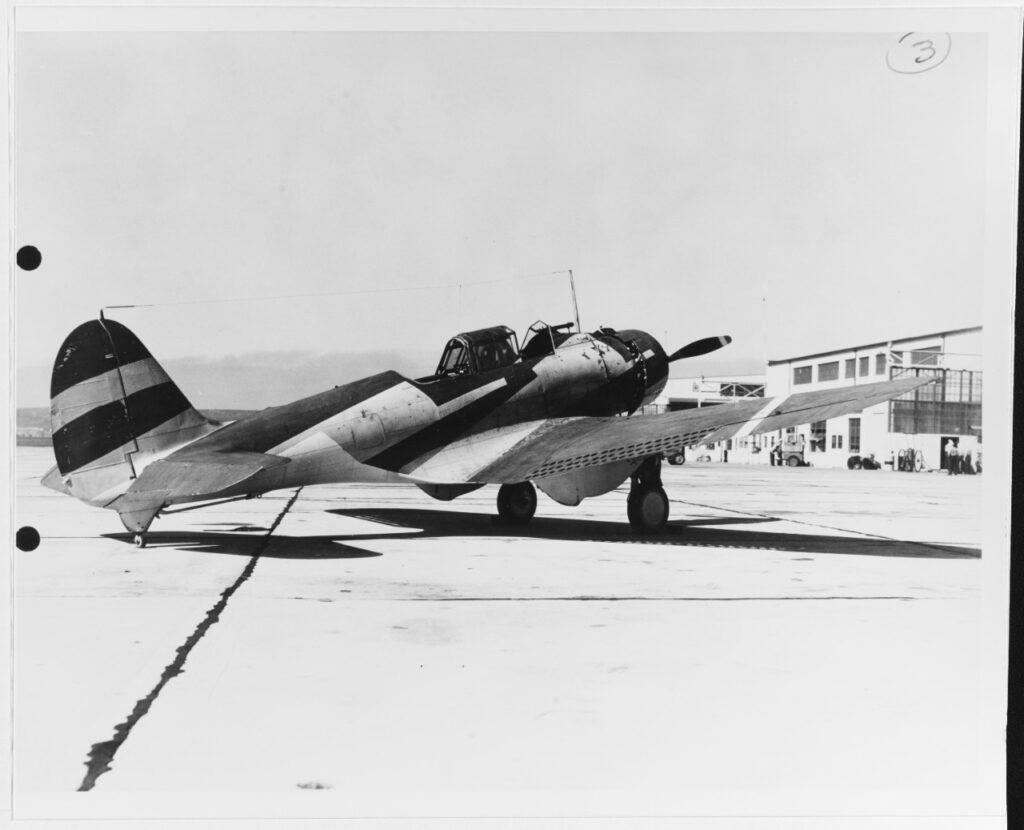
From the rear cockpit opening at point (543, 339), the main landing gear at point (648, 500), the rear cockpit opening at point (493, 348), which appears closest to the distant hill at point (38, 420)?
the rear cockpit opening at point (493, 348)

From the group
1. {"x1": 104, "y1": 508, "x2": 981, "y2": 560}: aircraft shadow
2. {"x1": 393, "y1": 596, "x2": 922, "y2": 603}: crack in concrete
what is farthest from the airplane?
{"x1": 393, "y1": 596, "x2": 922, "y2": 603}: crack in concrete

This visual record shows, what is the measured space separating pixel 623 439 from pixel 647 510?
123cm

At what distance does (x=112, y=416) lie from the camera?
29.8 ft

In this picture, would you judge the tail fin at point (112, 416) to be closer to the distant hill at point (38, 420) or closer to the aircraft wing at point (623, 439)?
the distant hill at point (38, 420)

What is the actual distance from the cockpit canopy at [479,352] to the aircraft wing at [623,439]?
93cm

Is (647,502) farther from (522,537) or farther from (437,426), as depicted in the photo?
(437,426)

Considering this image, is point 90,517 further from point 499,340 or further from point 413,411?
point 499,340

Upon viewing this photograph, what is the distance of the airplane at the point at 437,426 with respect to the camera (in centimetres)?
886

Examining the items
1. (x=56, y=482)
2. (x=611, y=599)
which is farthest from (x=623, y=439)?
(x=56, y=482)

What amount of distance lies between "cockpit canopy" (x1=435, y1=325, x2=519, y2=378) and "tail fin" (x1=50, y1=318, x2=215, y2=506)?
322 cm

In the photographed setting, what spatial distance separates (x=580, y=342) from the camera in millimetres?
12438

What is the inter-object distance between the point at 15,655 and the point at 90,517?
179 inches

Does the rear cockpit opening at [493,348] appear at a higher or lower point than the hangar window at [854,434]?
higher

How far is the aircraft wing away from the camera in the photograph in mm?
10523
